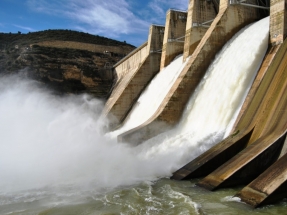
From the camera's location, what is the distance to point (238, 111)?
7.82m

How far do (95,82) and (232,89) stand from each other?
16778 millimetres

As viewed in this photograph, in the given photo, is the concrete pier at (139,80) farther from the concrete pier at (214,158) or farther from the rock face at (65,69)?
the concrete pier at (214,158)

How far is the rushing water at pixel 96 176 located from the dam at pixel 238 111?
267 mm

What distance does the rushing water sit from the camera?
15.6 feet

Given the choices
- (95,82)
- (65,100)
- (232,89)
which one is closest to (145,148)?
(232,89)

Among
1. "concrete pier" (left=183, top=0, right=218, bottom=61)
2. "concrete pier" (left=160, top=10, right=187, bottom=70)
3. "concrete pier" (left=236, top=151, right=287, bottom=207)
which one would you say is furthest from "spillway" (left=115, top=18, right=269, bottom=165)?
"concrete pier" (left=160, top=10, right=187, bottom=70)

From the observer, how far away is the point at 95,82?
2398 cm

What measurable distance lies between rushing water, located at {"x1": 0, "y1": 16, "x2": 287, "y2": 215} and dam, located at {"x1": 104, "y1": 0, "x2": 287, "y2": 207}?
0.88 ft

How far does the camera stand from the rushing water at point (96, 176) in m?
4.77

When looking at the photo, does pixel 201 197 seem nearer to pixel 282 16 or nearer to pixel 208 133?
pixel 208 133

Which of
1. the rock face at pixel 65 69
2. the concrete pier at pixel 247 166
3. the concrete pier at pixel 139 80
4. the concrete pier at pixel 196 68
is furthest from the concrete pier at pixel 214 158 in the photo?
the rock face at pixel 65 69

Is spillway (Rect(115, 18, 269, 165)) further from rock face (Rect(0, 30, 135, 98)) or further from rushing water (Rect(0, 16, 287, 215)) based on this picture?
rock face (Rect(0, 30, 135, 98))

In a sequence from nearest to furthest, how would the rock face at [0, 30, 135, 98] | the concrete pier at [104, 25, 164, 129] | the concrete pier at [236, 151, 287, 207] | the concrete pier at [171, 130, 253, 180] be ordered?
the concrete pier at [236, 151, 287, 207]
the concrete pier at [171, 130, 253, 180]
the concrete pier at [104, 25, 164, 129]
the rock face at [0, 30, 135, 98]

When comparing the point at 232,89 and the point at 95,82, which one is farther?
the point at 95,82
